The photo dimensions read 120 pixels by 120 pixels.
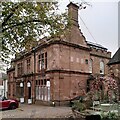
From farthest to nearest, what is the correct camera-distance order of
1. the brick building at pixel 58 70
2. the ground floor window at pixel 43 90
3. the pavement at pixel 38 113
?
the ground floor window at pixel 43 90 < the brick building at pixel 58 70 < the pavement at pixel 38 113

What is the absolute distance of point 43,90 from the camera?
24.7 m

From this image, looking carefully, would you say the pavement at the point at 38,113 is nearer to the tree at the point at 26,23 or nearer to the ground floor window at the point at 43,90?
the ground floor window at the point at 43,90

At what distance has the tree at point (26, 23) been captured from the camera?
6754 mm

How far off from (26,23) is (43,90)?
58.3 ft

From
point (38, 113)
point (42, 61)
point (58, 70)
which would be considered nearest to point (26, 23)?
point (38, 113)

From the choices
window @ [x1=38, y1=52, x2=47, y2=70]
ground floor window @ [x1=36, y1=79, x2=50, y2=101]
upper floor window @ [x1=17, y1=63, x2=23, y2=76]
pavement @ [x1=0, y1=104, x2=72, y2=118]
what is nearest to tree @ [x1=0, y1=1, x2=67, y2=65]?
pavement @ [x1=0, y1=104, x2=72, y2=118]

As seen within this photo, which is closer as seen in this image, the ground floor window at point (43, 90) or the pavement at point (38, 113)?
the pavement at point (38, 113)

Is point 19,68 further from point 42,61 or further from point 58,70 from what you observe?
point 58,70

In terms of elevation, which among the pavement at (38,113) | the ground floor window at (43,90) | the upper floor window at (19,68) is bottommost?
the pavement at (38,113)

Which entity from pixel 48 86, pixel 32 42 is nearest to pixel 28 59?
pixel 48 86

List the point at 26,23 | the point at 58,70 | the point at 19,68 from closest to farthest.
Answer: the point at 26,23 → the point at 58,70 → the point at 19,68

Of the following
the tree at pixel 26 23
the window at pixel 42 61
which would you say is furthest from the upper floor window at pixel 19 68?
the tree at pixel 26 23

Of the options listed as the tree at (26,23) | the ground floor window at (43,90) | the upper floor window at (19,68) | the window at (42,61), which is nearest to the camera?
the tree at (26,23)

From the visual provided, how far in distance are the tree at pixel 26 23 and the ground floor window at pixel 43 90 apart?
15498 mm
